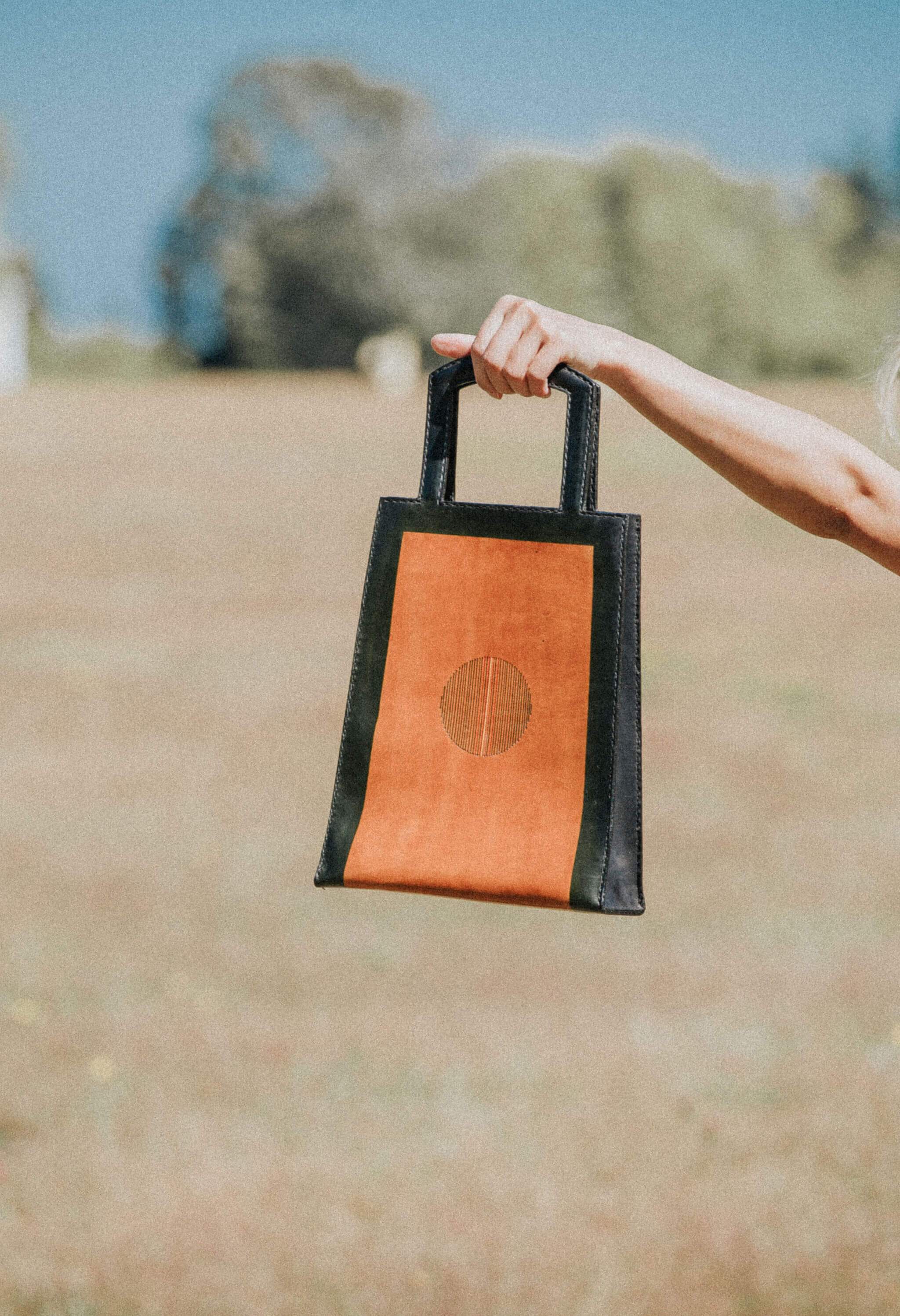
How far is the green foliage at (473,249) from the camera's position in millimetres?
28875

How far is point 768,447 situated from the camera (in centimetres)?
151

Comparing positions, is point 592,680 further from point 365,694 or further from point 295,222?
point 295,222

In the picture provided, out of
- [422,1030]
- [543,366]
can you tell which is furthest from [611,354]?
[422,1030]

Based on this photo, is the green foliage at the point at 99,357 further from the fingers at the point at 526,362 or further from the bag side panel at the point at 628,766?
the bag side panel at the point at 628,766

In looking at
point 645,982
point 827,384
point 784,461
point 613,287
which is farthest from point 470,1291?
point 613,287

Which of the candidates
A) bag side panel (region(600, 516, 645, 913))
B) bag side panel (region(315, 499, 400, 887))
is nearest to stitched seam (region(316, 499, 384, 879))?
bag side panel (region(315, 499, 400, 887))

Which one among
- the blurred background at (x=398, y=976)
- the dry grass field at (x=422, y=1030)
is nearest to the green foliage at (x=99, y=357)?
the blurred background at (x=398, y=976)

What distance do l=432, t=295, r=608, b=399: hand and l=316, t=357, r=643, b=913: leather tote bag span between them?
2cm

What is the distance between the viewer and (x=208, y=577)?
1277 cm

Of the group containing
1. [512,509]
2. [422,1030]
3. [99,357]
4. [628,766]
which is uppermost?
[99,357]

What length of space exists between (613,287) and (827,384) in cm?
1149

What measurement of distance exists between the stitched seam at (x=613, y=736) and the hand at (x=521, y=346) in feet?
0.60

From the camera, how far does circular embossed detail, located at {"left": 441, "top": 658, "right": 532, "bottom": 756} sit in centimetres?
137

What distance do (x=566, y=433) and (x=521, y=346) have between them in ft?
0.32
